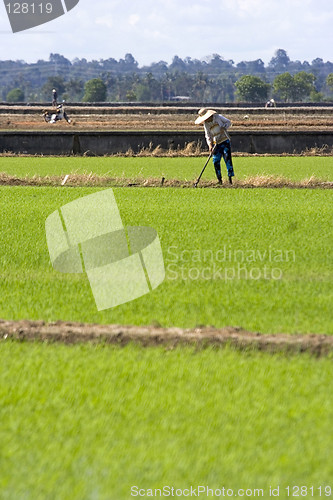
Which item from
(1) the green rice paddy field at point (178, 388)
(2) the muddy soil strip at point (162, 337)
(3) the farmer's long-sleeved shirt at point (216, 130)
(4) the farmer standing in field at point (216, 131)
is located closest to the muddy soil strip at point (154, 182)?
(4) the farmer standing in field at point (216, 131)

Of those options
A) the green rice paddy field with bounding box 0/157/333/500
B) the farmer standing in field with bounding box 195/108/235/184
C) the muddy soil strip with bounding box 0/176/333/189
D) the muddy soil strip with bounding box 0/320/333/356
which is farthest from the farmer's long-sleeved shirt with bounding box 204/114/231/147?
the muddy soil strip with bounding box 0/320/333/356

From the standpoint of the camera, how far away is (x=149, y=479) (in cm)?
392

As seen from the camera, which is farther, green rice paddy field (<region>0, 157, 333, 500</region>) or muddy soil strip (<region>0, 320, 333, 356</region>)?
muddy soil strip (<region>0, 320, 333, 356</region>)

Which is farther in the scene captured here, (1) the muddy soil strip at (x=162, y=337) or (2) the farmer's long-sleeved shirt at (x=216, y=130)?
(2) the farmer's long-sleeved shirt at (x=216, y=130)

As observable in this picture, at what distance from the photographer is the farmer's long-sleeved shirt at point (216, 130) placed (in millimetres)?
16688

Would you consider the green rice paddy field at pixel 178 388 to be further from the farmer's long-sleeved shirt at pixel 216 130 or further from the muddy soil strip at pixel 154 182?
the muddy soil strip at pixel 154 182

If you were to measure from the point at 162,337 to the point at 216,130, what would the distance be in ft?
35.6

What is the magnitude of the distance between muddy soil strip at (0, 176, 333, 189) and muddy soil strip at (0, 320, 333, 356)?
39.4ft

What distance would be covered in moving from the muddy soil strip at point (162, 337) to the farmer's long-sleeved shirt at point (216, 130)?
34.2ft

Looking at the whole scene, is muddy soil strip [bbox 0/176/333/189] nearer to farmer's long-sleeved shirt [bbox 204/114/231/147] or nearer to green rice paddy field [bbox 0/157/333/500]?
farmer's long-sleeved shirt [bbox 204/114/231/147]

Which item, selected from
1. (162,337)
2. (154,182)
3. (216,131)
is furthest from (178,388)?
(154,182)

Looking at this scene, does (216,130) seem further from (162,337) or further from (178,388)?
(178,388)

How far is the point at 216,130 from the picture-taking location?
16781mm

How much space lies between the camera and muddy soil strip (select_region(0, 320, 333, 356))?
6.13 meters
